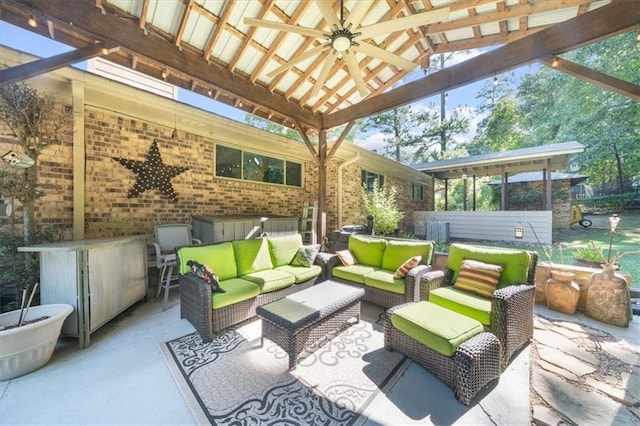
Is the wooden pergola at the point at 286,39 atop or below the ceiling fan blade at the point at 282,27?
atop

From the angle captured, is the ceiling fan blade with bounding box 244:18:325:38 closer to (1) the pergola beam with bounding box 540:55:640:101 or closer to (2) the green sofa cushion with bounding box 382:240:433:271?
(1) the pergola beam with bounding box 540:55:640:101

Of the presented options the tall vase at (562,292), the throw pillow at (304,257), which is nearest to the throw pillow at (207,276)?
the throw pillow at (304,257)

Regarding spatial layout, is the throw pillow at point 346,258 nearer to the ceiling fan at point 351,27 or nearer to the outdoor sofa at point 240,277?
the outdoor sofa at point 240,277

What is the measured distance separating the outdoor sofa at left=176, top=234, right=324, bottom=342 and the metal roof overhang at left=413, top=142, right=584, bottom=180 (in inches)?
319

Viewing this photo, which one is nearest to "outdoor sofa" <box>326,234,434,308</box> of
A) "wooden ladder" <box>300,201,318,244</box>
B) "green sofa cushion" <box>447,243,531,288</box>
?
"green sofa cushion" <box>447,243,531,288</box>

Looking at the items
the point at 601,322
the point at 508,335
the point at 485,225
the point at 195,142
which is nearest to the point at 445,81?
the point at 508,335

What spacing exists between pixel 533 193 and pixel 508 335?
13349 millimetres

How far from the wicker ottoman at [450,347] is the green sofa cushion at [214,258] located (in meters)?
2.23

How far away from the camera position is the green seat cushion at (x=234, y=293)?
2.81 m

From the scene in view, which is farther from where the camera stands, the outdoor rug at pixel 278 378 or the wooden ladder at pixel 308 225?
the wooden ladder at pixel 308 225

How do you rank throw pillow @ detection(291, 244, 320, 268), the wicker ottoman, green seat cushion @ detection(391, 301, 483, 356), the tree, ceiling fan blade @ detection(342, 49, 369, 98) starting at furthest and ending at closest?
throw pillow @ detection(291, 244, 320, 268) → the tree → ceiling fan blade @ detection(342, 49, 369, 98) → green seat cushion @ detection(391, 301, 483, 356) → the wicker ottoman

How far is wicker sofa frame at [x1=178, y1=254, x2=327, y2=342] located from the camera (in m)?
A: 2.72

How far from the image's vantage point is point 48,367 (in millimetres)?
2299

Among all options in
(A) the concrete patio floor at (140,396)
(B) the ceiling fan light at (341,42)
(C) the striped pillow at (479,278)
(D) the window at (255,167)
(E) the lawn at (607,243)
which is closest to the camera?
(A) the concrete patio floor at (140,396)
